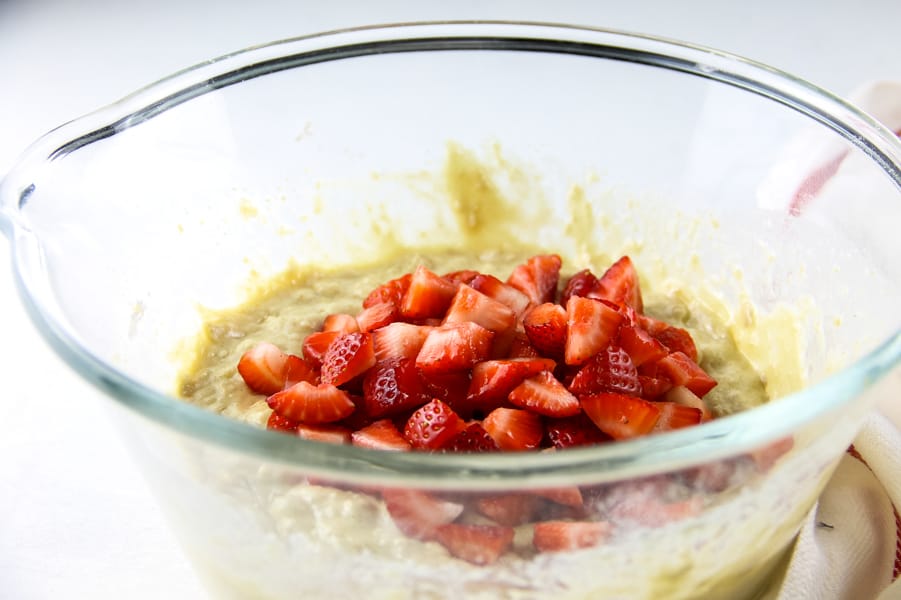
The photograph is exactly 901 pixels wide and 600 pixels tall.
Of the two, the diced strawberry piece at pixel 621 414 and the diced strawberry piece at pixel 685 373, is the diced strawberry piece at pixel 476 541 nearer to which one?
the diced strawberry piece at pixel 621 414

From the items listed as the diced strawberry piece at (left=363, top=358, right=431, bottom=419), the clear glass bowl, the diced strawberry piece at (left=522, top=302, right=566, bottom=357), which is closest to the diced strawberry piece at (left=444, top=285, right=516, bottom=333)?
the diced strawberry piece at (left=522, top=302, right=566, bottom=357)

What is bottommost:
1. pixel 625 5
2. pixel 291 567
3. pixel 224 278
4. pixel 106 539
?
pixel 106 539

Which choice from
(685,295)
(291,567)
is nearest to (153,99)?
(291,567)

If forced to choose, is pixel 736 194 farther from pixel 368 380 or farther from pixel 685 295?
pixel 368 380

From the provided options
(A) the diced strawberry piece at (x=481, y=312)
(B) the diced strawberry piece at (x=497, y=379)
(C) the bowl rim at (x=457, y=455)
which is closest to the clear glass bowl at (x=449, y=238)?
(C) the bowl rim at (x=457, y=455)

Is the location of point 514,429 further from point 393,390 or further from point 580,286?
point 580,286

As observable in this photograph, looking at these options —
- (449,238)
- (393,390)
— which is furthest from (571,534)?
(449,238)
